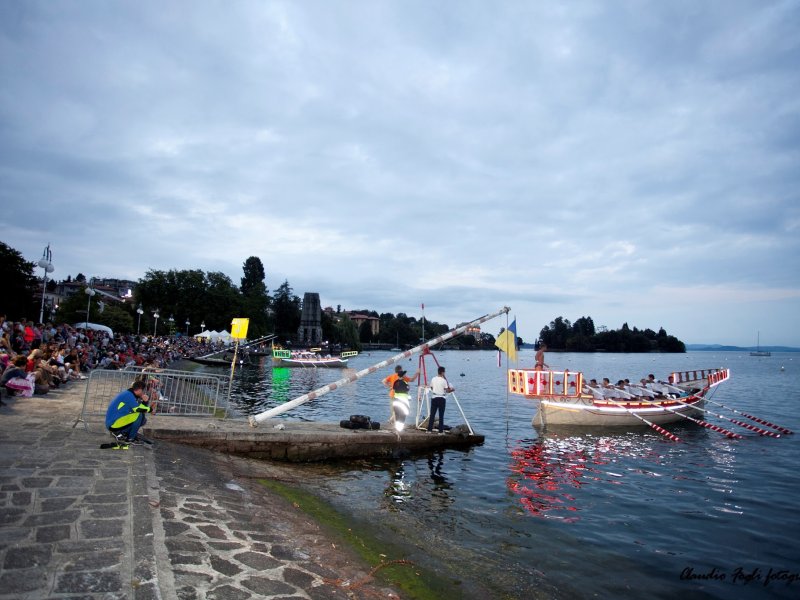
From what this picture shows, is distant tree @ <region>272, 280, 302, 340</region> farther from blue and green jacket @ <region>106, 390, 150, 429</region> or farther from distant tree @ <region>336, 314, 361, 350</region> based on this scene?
blue and green jacket @ <region>106, 390, 150, 429</region>

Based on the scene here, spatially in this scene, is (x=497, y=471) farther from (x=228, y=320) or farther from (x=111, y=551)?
(x=228, y=320)

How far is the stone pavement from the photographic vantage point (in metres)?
4.51

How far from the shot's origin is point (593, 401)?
22.9 meters

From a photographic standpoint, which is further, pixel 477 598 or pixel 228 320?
pixel 228 320

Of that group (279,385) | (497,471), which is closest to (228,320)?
(279,385)

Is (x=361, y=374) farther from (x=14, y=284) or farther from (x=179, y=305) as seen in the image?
(x=179, y=305)

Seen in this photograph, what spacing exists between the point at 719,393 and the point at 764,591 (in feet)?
151

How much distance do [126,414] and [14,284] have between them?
1911 inches

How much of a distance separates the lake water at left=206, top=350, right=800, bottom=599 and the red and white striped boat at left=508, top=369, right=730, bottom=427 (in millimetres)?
2591

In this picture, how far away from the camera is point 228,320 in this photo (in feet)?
332

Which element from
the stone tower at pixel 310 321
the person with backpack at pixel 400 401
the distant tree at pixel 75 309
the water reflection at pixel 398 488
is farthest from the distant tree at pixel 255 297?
the water reflection at pixel 398 488

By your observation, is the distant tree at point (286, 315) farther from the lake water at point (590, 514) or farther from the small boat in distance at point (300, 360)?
the lake water at point (590, 514)

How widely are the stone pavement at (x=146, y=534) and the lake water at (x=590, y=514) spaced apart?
6.62 ft

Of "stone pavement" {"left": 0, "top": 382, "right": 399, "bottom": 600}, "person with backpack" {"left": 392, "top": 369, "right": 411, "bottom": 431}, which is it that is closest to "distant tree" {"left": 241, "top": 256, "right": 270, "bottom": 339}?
"person with backpack" {"left": 392, "top": 369, "right": 411, "bottom": 431}
